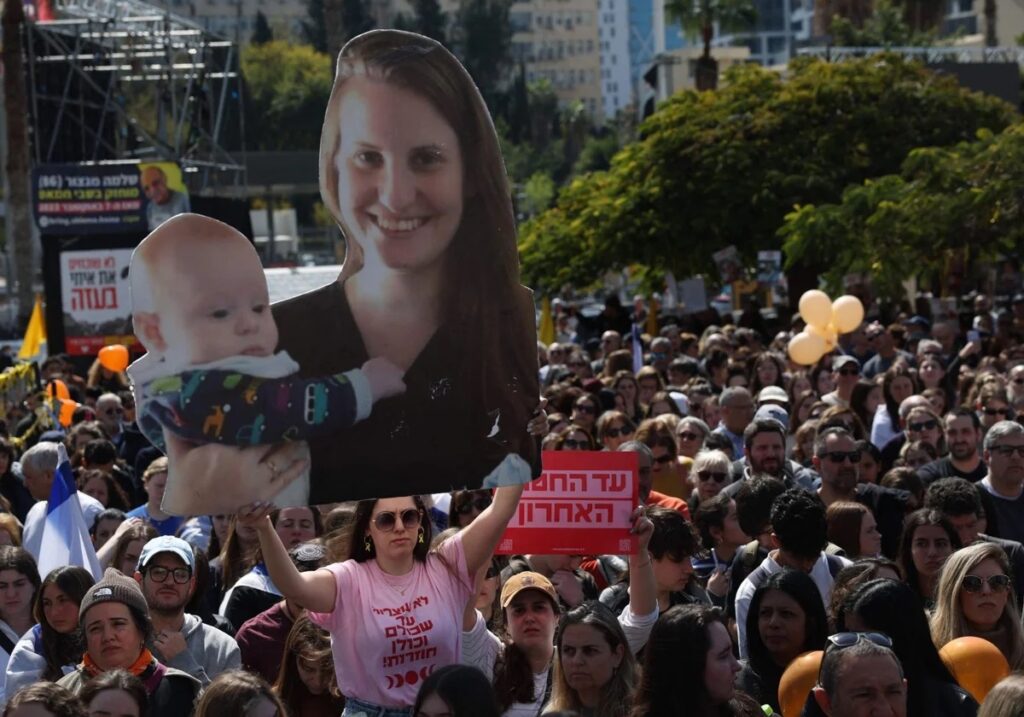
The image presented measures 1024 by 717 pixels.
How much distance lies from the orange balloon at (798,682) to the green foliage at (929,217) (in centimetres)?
1580

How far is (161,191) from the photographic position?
2595 centimetres

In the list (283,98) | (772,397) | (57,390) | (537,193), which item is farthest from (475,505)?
(283,98)

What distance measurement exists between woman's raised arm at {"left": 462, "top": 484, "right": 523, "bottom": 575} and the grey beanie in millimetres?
1069

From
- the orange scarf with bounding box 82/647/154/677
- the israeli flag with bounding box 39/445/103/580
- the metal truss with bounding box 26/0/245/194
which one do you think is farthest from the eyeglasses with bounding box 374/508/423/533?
the metal truss with bounding box 26/0/245/194

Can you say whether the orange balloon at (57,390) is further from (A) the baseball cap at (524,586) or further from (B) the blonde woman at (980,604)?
(B) the blonde woman at (980,604)

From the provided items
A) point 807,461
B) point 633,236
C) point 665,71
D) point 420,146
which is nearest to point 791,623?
point 420,146

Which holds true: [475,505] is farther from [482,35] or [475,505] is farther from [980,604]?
[482,35]

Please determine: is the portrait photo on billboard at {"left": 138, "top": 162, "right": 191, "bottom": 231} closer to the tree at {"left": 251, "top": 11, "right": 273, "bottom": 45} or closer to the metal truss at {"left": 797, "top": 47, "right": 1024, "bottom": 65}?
the metal truss at {"left": 797, "top": 47, "right": 1024, "bottom": 65}

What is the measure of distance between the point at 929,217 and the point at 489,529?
16.8 metres

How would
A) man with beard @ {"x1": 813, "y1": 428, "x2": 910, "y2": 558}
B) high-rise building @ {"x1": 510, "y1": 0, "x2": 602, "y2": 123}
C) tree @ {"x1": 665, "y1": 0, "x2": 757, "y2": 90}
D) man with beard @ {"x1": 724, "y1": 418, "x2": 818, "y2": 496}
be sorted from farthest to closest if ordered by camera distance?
high-rise building @ {"x1": 510, "y1": 0, "x2": 602, "y2": 123}, tree @ {"x1": 665, "y1": 0, "x2": 757, "y2": 90}, man with beard @ {"x1": 724, "y1": 418, "x2": 818, "y2": 496}, man with beard @ {"x1": 813, "y1": 428, "x2": 910, "y2": 558}

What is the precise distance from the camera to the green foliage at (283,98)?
102688mm

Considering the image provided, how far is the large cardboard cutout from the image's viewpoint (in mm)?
5473

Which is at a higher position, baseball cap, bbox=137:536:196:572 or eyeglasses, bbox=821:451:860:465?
baseball cap, bbox=137:536:196:572

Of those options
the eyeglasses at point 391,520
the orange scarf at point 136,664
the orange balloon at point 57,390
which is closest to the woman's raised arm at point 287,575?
the eyeglasses at point 391,520
